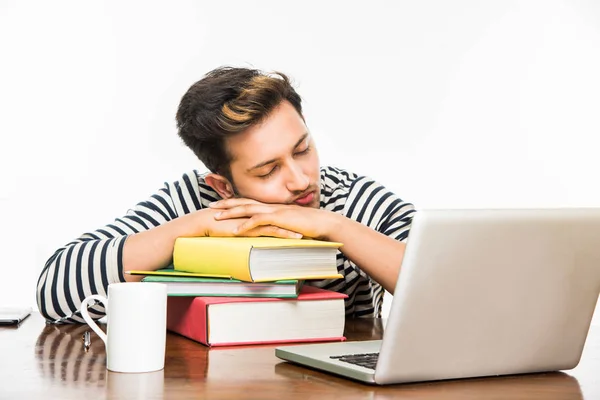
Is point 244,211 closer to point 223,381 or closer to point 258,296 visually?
point 258,296

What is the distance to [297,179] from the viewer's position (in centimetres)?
164

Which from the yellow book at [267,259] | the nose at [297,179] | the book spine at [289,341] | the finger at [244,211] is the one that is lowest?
the book spine at [289,341]

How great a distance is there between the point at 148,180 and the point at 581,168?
73.9 inches

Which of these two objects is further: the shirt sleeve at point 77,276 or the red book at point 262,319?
the shirt sleeve at point 77,276

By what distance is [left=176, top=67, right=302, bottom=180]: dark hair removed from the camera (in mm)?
1680

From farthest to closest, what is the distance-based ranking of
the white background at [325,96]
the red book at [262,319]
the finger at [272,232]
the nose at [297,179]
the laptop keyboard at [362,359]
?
the white background at [325,96]
the nose at [297,179]
the finger at [272,232]
the red book at [262,319]
the laptop keyboard at [362,359]

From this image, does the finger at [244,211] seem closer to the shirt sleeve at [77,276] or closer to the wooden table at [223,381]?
the shirt sleeve at [77,276]

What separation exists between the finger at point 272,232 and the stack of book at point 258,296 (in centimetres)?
15

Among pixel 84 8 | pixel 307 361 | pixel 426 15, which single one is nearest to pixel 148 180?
pixel 84 8

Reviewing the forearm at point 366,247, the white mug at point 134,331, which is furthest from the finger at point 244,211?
the white mug at point 134,331

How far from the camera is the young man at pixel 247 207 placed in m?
1.49

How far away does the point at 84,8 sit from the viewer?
343 centimetres

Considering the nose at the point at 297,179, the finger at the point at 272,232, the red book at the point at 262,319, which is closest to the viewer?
the red book at the point at 262,319

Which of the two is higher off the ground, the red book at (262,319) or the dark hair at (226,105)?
the dark hair at (226,105)
